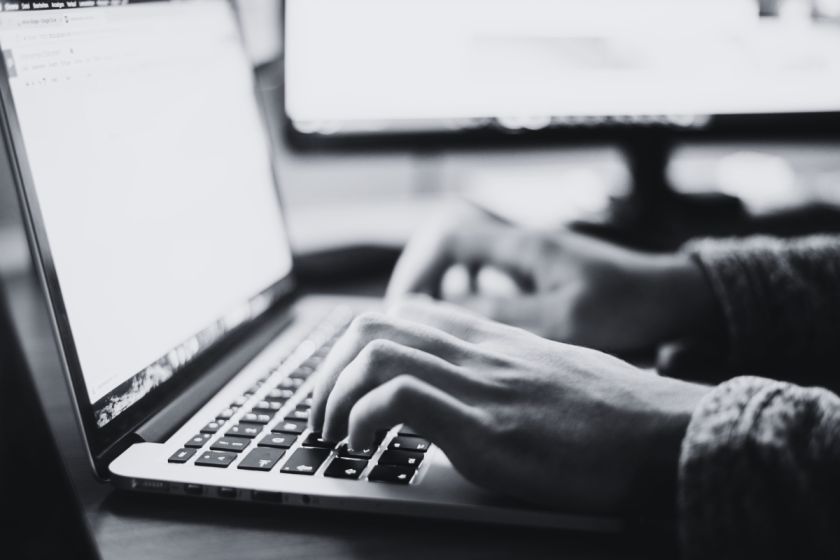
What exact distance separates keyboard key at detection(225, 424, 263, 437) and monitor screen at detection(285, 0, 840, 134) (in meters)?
0.47

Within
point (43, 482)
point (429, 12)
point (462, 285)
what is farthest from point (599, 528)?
point (429, 12)

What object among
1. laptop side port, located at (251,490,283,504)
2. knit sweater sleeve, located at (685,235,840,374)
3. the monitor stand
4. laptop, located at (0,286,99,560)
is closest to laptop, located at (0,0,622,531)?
laptop side port, located at (251,490,283,504)

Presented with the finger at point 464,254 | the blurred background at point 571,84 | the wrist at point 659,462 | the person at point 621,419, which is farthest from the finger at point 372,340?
the blurred background at point 571,84

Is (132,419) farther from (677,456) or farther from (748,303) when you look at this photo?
(748,303)

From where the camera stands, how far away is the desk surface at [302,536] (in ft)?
1.09

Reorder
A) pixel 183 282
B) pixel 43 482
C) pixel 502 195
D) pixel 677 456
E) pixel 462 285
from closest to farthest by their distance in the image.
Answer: pixel 43 482 < pixel 677 456 < pixel 183 282 < pixel 462 285 < pixel 502 195

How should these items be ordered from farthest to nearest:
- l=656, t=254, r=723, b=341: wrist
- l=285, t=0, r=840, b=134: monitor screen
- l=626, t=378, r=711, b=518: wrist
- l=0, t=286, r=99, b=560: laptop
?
l=285, t=0, r=840, b=134: monitor screen, l=656, t=254, r=723, b=341: wrist, l=626, t=378, r=711, b=518: wrist, l=0, t=286, r=99, b=560: laptop

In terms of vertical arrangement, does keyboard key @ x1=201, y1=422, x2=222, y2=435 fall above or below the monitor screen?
below

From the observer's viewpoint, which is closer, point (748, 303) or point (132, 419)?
point (132, 419)

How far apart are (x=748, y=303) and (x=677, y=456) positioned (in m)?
0.24

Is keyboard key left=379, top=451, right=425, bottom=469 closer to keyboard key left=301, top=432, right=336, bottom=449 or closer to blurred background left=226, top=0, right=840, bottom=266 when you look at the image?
keyboard key left=301, top=432, right=336, bottom=449

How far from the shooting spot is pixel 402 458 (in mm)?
388

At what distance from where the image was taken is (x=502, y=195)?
1.03m

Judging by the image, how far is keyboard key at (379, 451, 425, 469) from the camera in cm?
38
